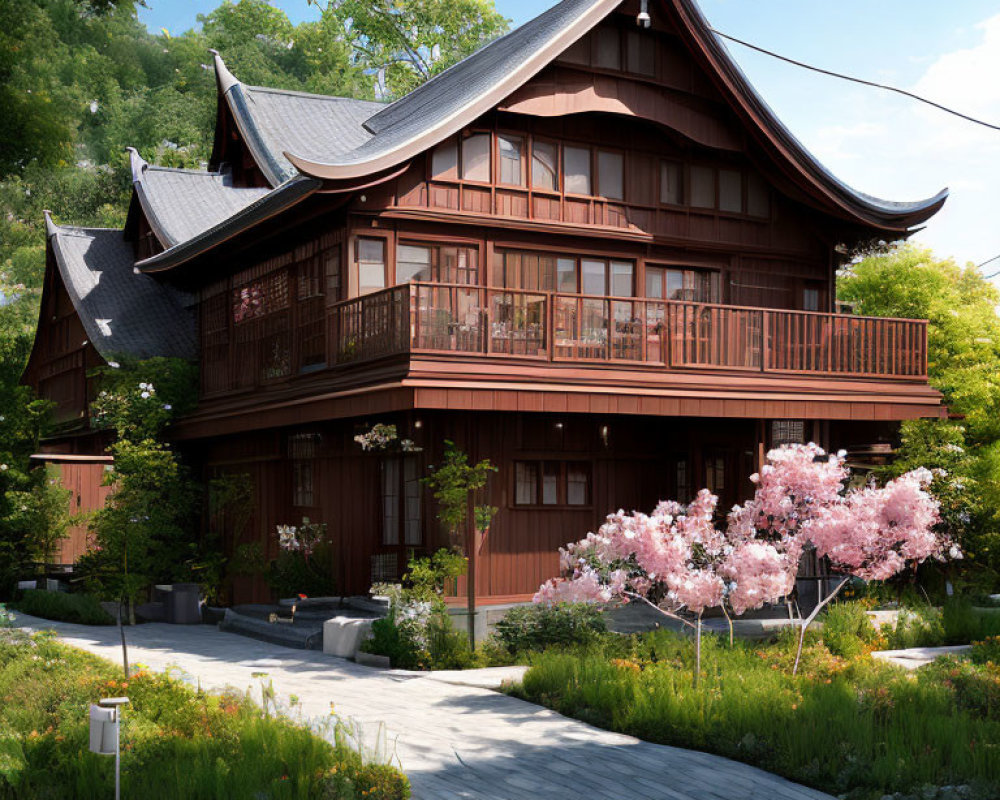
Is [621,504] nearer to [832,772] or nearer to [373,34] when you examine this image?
[832,772]

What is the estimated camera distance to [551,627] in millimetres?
15273

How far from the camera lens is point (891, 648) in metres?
16.3

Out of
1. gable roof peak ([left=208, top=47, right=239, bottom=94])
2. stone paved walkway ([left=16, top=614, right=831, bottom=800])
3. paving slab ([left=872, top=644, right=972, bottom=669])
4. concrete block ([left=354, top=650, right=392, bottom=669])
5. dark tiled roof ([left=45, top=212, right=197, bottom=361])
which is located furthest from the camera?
gable roof peak ([left=208, top=47, right=239, bottom=94])

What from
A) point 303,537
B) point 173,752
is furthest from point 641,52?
point 173,752

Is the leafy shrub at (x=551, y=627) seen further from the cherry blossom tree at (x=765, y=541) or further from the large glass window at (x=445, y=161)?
the large glass window at (x=445, y=161)

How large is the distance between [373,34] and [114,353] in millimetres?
31837

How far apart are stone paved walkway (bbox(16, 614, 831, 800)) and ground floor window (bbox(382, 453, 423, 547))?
3.67 metres

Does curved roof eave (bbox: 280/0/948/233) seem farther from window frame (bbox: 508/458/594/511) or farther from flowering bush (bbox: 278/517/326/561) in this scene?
flowering bush (bbox: 278/517/326/561)

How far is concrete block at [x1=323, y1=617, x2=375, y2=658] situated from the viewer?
16.8m

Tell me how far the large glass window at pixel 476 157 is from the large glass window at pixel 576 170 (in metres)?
1.49

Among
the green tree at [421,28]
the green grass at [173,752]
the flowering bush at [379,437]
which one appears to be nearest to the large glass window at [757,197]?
the flowering bush at [379,437]

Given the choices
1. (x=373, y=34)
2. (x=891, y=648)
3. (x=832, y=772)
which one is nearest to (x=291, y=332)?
(x=891, y=648)

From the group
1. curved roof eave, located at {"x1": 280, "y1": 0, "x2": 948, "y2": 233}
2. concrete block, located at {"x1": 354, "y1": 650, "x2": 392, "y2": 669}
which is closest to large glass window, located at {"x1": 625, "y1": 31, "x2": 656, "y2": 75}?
curved roof eave, located at {"x1": 280, "y1": 0, "x2": 948, "y2": 233}

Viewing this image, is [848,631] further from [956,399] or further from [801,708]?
[956,399]
